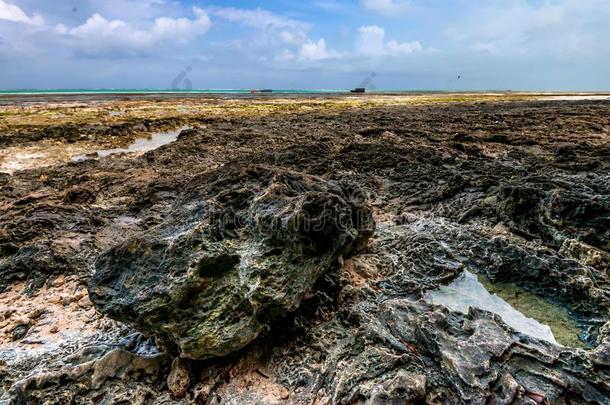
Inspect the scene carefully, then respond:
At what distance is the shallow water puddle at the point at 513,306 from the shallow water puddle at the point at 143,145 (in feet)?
48.9

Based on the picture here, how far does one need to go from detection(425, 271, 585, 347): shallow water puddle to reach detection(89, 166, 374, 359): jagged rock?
1629 millimetres

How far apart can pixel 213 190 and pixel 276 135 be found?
12.4 meters

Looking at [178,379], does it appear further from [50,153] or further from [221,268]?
[50,153]

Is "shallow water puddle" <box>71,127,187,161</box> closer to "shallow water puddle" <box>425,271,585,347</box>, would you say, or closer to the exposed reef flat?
the exposed reef flat

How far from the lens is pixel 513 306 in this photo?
452cm

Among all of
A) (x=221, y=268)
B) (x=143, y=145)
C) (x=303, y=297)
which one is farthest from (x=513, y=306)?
(x=143, y=145)

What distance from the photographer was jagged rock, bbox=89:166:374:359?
368cm

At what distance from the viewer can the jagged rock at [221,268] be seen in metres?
3.68

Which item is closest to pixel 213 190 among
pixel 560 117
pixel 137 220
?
pixel 137 220

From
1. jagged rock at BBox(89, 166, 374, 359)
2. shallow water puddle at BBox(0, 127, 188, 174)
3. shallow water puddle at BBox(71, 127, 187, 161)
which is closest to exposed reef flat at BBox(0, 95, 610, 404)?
jagged rock at BBox(89, 166, 374, 359)

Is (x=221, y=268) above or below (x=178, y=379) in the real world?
above

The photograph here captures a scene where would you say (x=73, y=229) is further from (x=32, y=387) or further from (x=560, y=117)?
(x=560, y=117)

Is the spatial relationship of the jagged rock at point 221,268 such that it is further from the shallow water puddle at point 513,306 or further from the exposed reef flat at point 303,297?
the shallow water puddle at point 513,306

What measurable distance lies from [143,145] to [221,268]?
15.8 m
